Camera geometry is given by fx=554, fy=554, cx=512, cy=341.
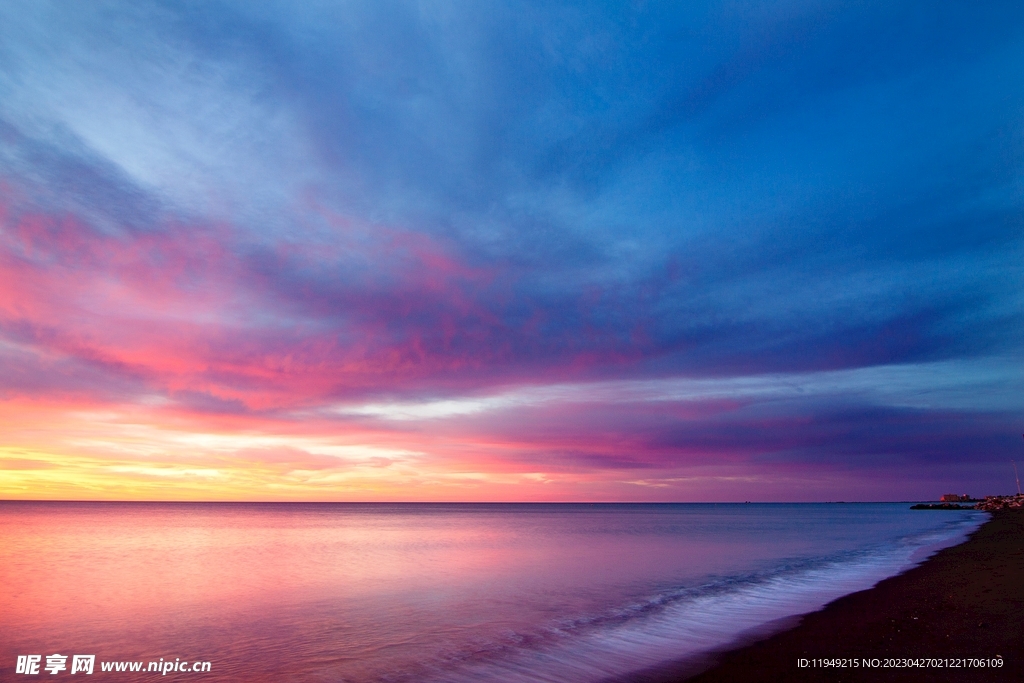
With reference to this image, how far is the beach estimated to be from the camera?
424 inches

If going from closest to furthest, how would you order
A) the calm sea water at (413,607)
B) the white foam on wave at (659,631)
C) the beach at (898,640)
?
1. the beach at (898,640)
2. the white foam on wave at (659,631)
3. the calm sea water at (413,607)

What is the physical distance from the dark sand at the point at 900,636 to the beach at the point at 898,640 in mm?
16

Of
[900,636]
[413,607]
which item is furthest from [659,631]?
[413,607]

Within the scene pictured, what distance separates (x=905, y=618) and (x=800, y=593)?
7.57 metres

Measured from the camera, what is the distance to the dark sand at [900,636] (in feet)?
35.5

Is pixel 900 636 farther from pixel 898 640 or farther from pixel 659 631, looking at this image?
pixel 659 631

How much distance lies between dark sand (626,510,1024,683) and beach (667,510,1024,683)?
0.05 ft

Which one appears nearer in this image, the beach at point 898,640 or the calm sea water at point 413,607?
the beach at point 898,640

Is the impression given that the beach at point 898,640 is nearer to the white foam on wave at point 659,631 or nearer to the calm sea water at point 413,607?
the white foam on wave at point 659,631

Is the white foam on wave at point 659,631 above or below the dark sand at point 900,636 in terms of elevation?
below

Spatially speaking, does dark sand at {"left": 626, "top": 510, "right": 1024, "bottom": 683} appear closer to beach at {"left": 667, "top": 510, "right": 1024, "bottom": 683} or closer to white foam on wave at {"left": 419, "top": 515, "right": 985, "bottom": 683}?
beach at {"left": 667, "top": 510, "right": 1024, "bottom": 683}

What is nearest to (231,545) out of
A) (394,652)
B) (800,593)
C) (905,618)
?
(394,652)

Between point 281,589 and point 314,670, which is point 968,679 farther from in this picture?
point 281,589

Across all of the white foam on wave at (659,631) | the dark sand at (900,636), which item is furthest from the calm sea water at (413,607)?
the dark sand at (900,636)
